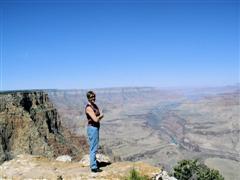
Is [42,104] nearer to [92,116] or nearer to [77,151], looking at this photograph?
[77,151]

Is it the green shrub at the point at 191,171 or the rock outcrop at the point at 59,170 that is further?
the green shrub at the point at 191,171

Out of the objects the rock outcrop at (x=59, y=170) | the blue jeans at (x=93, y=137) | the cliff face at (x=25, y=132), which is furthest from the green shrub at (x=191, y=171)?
the blue jeans at (x=93, y=137)

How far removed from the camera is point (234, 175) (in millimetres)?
87125

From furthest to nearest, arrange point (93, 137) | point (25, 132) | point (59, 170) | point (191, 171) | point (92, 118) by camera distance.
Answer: point (25, 132) → point (191, 171) → point (59, 170) → point (93, 137) → point (92, 118)

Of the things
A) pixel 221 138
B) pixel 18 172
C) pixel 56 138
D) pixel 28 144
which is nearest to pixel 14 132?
pixel 28 144

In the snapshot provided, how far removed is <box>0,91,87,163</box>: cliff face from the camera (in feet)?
143

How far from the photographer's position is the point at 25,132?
150 ft

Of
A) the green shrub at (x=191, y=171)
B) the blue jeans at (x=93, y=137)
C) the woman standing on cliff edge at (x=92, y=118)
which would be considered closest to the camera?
the woman standing on cliff edge at (x=92, y=118)

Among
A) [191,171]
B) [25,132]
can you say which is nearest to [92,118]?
[191,171]

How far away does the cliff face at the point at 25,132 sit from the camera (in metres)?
43.6

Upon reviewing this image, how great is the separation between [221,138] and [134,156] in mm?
60058

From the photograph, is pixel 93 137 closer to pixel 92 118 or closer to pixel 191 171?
pixel 92 118

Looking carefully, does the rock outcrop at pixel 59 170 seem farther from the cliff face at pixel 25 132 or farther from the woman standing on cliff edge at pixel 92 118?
the cliff face at pixel 25 132

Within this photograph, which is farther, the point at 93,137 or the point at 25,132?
the point at 25,132
